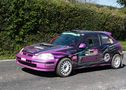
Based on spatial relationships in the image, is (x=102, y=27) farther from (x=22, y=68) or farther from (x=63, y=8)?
(x=22, y=68)

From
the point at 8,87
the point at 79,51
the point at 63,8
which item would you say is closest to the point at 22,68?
the point at 79,51

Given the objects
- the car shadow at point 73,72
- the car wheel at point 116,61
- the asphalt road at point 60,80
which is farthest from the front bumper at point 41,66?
the car wheel at point 116,61

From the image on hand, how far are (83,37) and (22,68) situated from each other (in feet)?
8.05

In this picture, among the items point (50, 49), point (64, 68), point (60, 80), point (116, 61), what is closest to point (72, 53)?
point (64, 68)

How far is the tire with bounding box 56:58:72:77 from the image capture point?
11602mm

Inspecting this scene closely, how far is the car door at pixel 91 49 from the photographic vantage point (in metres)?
12.6

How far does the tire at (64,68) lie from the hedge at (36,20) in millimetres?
5439

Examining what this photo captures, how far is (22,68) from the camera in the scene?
12.8 meters

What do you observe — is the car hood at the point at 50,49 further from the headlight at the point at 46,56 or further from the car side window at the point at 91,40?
the car side window at the point at 91,40

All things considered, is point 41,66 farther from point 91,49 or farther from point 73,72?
point 91,49

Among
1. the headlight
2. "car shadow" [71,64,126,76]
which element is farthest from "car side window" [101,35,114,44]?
the headlight

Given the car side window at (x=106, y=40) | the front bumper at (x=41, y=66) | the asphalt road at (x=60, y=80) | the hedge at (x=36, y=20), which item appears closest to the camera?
the asphalt road at (x=60, y=80)

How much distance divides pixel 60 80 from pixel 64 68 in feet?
2.28

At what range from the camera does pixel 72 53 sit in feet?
39.5
